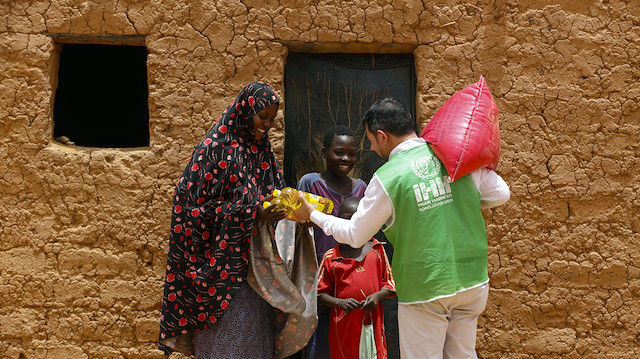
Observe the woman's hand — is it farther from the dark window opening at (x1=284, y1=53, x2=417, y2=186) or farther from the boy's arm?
the dark window opening at (x1=284, y1=53, x2=417, y2=186)

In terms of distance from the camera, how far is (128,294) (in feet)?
13.0

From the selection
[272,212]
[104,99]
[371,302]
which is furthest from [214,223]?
[104,99]

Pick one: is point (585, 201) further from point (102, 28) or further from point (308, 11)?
point (102, 28)

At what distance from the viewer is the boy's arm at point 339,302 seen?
3.24 meters

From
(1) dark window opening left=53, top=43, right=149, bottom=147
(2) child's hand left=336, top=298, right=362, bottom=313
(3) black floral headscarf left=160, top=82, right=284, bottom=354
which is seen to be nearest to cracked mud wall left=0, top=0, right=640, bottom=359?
(3) black floral headscarf left=160, top=82, right=284, bottom=354

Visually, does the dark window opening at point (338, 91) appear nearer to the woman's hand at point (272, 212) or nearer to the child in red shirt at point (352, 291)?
the child in red shirt at point (352, 291)

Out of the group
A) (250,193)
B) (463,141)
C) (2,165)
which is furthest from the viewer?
(2,165)

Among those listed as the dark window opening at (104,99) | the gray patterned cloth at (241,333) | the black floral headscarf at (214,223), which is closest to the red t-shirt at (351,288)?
the gray patterned cloth at (241,333)

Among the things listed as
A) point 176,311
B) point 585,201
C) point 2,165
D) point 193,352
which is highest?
point 2,165

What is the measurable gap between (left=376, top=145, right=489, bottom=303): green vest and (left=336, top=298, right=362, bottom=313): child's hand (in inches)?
21.2

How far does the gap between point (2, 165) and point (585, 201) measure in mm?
3929

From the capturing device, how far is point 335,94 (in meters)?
4.31

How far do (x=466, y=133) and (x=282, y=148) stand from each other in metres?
1.61

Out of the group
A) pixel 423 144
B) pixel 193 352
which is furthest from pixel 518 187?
pixel 193 352
